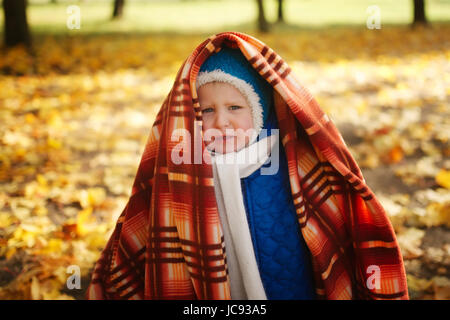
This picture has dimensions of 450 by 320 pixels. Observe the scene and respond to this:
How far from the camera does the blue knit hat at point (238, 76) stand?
5.43 feet

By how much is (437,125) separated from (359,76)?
112 inches

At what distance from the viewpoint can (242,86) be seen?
1.67 m

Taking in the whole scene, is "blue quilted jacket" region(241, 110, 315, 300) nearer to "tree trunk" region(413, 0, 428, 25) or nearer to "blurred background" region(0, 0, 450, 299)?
"blurred background" region(0, 0, 450, 299)

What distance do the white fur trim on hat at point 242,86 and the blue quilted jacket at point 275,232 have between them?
0.71 ft

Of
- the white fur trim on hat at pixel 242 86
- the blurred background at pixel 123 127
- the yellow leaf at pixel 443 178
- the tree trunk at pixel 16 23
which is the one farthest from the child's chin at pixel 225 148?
the tree trunk at pixel 16 23

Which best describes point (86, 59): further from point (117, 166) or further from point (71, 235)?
point (71, 235)

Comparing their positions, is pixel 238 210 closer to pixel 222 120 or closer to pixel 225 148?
pixel 225 148

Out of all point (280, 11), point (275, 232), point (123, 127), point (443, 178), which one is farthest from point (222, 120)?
point (280, 11)

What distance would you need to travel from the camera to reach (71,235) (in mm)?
2725

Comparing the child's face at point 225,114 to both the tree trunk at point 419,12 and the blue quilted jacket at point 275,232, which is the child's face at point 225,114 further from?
the tree trunk at point 419,12

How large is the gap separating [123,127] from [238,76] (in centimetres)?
365

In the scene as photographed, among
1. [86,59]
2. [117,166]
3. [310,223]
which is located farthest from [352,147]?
[86,59]

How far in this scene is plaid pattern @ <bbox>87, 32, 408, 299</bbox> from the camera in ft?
5.25

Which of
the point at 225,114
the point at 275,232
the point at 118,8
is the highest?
the point at 118,8
